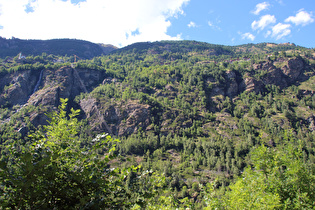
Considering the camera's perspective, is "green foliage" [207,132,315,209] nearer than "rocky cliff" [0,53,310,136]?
Yes

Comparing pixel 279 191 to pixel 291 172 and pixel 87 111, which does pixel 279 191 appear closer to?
pixel 291 172

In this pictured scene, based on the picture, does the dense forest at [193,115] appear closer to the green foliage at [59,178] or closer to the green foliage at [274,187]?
the green foliage at [274,187]

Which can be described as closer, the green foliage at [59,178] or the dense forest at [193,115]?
the green foliage at [59,178]

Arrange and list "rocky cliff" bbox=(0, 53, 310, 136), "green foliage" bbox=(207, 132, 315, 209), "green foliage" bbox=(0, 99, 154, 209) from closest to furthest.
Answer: "green foliage" bbox=(0, 99, 154, 209)
"green foliage" bbox=(207, 132, 315, 209)
"rocky cliff" bbox=(0, 53, 310, 136)

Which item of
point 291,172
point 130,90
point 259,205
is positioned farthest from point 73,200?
point 130,90

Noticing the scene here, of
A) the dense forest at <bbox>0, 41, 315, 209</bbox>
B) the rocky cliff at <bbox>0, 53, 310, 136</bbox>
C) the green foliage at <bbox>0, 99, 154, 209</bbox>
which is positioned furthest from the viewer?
the rocky cliff at <bbox>0, 53, 310, 136</bbox>

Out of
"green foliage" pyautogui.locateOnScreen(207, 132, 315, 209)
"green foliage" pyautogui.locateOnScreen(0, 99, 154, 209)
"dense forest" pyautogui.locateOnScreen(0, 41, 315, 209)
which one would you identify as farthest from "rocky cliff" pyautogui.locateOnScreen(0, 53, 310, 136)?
"green foliage" pyautogui.locateOnScreen(0, 99, 154, 209)

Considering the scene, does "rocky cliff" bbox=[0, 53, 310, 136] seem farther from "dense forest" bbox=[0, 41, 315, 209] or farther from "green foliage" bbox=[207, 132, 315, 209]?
"green foliage" bbox=[207, 132, 315, 209]

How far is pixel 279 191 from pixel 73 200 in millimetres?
19422

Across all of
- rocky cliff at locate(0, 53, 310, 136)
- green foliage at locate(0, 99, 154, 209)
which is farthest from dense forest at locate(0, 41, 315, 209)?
green foliage at locate(0, 99, 154, 209)

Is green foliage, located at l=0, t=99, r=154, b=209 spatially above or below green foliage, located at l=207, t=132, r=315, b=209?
above

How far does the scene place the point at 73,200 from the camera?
15.1 feet

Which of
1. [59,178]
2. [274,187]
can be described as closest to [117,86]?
[274,187]

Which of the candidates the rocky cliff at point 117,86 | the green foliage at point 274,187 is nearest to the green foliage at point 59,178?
the green foliage at point 274,187
